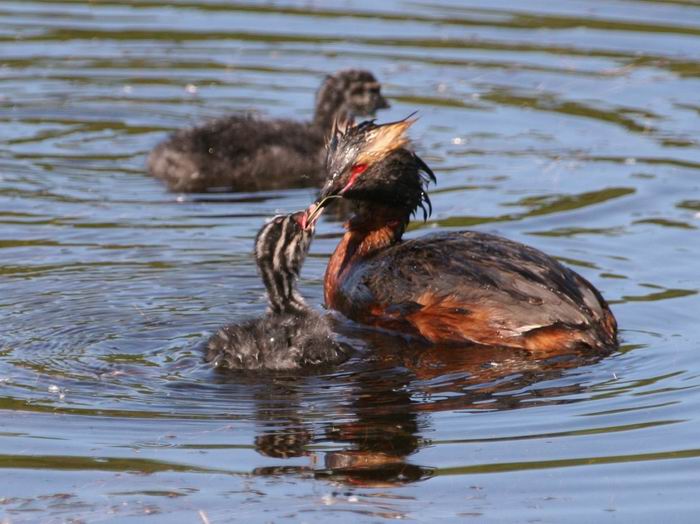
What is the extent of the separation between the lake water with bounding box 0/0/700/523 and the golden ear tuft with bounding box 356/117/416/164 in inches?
40.4

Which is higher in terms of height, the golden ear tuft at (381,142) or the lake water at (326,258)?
the golden ear tuft at (381,142)

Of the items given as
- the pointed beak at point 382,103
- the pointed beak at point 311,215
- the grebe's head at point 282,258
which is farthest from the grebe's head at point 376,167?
the pointed beak at point 382,103

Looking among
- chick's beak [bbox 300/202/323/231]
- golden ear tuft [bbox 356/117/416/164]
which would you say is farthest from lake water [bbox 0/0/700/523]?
golden ear tuft [bbox 356/117/416/164]

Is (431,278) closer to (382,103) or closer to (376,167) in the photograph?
(376,167)

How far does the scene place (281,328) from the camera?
27.9 feet

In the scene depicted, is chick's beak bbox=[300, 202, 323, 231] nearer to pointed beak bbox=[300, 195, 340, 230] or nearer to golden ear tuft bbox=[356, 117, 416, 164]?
pointed beak bbox=[300, 195, 340, 230]

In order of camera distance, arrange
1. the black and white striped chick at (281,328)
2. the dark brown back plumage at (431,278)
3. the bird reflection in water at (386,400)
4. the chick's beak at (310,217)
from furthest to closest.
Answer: the chick's beak at (310,217)
the dark brown back plumage at (431,278)
the black and white striped chick at (281,328)
the bird reflection in water at (386,400)

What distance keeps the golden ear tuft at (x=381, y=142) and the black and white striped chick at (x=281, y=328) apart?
3.07ft

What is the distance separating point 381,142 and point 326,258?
137 cm

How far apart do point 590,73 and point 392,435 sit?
8.93 m

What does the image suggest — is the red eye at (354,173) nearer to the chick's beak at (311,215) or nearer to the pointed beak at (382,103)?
the chick's beak at (311,215)

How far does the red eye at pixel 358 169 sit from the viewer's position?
31.8ft

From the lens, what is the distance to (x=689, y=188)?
12.2 meters

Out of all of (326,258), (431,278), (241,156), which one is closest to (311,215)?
(431,278)
